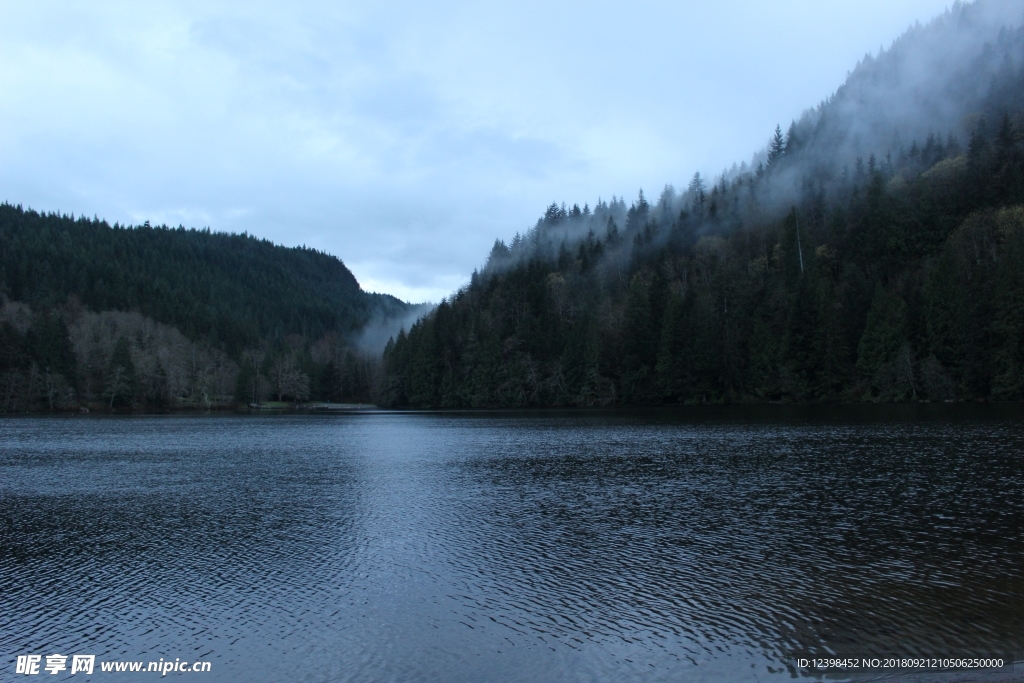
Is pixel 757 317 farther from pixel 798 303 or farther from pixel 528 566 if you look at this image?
pixel 528 566

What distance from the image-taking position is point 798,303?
128 metres

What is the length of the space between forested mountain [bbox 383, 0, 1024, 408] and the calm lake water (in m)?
69.5

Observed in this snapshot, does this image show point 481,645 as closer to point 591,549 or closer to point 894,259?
point 591,549

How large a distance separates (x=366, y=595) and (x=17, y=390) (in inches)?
7131

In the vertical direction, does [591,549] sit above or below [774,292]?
below

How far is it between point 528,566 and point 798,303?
119m

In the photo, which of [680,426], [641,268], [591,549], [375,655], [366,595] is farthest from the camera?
[641,268]

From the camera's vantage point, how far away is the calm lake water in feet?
52.9

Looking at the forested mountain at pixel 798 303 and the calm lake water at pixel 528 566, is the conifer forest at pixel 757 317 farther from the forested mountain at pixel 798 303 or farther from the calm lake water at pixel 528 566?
the calm lake water at pixel 528 566

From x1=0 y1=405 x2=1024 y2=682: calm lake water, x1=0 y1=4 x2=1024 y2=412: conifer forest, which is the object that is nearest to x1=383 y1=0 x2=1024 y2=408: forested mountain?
x1=0 y1=4 x2=1024 y2=412: conifer forest

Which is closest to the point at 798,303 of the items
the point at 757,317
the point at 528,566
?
the point at 757,317

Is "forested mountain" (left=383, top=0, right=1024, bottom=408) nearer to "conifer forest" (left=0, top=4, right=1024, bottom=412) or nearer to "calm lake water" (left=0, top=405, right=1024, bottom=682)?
"conifer forest" (left=0, top=4, right=1024, bottom=412)

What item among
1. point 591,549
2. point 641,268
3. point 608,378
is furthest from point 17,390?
point 591,549

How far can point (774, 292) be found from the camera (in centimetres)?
13900
